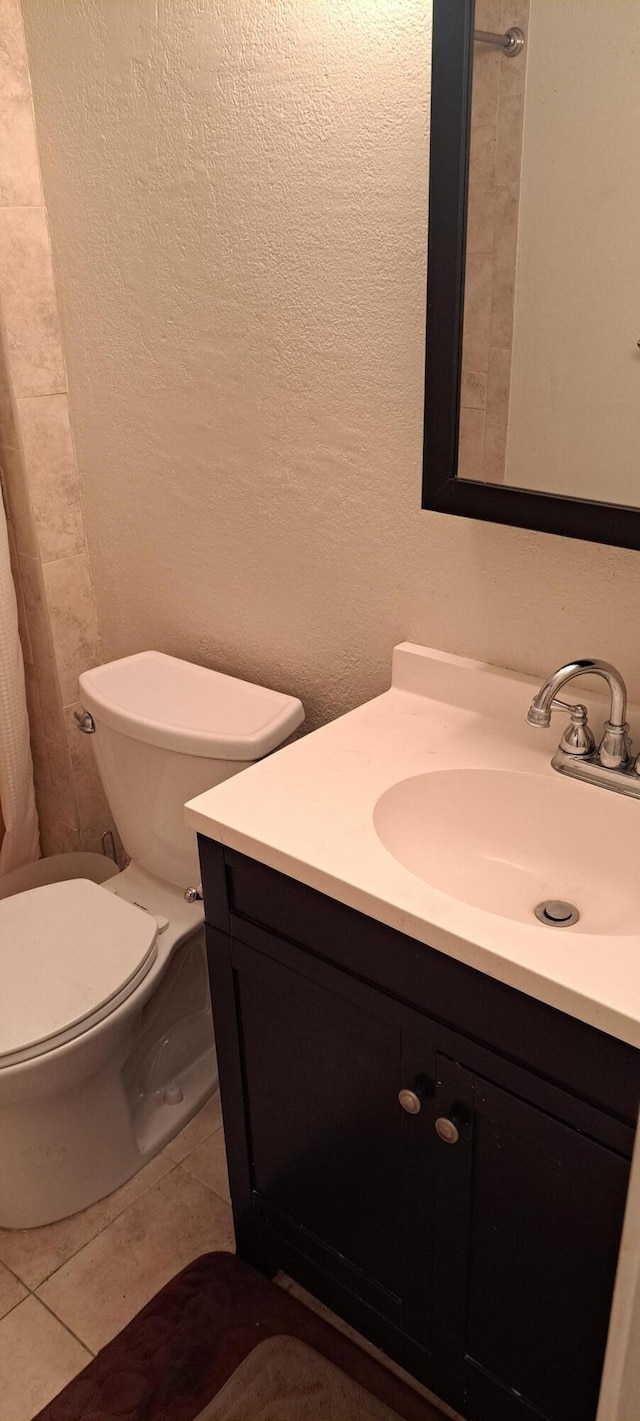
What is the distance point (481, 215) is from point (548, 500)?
330 millimetres

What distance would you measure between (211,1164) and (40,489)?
1.24 meters

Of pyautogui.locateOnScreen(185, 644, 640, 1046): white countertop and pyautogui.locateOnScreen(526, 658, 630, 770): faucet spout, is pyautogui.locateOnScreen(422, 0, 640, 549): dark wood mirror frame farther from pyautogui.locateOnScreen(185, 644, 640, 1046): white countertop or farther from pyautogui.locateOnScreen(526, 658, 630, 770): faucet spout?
pyautogui.locateOnScreen(185, 644, 640, 1046): white countertop

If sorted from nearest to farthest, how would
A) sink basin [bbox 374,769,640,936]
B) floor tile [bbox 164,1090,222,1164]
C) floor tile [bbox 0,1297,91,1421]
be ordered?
1. sink basin [bbox 374,769,640,936]
2. floor tile [bbox 0,1297,91,1421]
3. floor tile [bbox 164,1090,222,1164]

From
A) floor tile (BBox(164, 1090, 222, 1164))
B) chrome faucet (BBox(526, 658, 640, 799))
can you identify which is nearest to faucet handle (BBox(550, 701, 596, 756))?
chrome faucet (BBox(526, 658, 640, 799))

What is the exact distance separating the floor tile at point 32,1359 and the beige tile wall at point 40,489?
91 cm

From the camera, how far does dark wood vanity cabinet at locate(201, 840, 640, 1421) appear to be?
1.05 metres

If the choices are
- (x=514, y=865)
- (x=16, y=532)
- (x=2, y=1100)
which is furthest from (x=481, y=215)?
(x=2, y=1100)

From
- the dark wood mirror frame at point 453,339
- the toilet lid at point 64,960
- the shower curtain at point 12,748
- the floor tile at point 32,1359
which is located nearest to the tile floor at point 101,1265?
the floor tile at point 32,1359

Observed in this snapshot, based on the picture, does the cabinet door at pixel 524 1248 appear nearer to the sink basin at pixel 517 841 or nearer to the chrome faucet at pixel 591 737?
the sink basin at pixel 517 841

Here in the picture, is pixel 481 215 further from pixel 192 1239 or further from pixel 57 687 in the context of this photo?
pixel 192 1239

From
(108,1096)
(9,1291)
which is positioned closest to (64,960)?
(108,1096)

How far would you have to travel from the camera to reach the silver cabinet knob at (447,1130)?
1.15m

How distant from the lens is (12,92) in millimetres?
1715

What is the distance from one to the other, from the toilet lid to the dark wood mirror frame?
2.82 ft
